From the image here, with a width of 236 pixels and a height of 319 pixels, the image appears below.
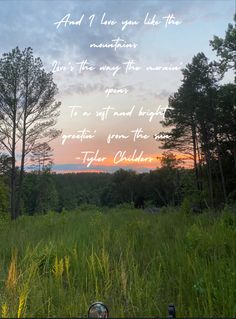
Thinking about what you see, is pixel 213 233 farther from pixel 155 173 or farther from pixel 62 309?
pixel 155 173

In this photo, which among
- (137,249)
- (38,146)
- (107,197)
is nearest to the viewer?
(137,249)

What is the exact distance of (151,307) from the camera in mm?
4242

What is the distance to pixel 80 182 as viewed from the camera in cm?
15562

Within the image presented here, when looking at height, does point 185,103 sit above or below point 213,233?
above

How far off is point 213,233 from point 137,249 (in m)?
1.41

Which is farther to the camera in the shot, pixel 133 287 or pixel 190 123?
pixel 190 123

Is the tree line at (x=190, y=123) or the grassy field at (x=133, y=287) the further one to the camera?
the tree line at (x=190, y=123)

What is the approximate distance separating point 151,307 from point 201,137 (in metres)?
33.7

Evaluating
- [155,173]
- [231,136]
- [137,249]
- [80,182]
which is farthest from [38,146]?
[80,182]

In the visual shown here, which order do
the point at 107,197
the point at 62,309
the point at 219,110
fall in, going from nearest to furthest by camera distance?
the point at 62,309 → the point at 219,110 → the point at 107,197

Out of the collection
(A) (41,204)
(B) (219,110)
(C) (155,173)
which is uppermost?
(B) (219,110)

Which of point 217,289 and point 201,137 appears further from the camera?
point 201,137

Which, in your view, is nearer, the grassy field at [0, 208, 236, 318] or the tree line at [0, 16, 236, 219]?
the grassy field at [0, 208, 236, 318]

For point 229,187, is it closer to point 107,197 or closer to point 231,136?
point 231,136
